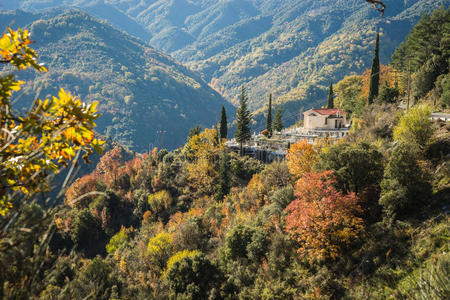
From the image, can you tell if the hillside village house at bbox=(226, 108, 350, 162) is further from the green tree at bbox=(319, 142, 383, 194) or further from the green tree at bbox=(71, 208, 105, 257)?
the green tree at bbox=(71, 208, 105, 257)

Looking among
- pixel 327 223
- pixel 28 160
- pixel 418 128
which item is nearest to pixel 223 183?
pixel 327 223

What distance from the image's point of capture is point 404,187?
11.6 meters

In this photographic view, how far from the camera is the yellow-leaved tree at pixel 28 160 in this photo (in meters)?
1.81

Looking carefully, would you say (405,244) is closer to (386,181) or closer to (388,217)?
(388,217)

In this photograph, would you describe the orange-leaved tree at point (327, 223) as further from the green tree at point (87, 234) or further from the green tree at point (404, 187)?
the green tree at point (87, 234)

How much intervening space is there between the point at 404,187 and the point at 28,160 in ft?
45.0

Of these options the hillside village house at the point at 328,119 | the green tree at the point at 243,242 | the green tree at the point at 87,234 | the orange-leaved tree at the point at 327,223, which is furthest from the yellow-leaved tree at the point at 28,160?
the hillside village house at the point at 328,119

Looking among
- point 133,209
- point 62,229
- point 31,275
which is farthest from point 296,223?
point 62,229

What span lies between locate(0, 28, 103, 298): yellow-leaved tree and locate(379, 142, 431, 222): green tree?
43.0ft

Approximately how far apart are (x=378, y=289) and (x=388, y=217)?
12.1 feet

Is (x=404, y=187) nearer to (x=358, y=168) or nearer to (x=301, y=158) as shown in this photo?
(x=358, y=168)

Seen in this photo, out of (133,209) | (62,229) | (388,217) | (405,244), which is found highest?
(388,217)

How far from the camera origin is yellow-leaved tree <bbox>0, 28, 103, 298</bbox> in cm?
181

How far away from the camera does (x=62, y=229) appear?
35.3 meters
